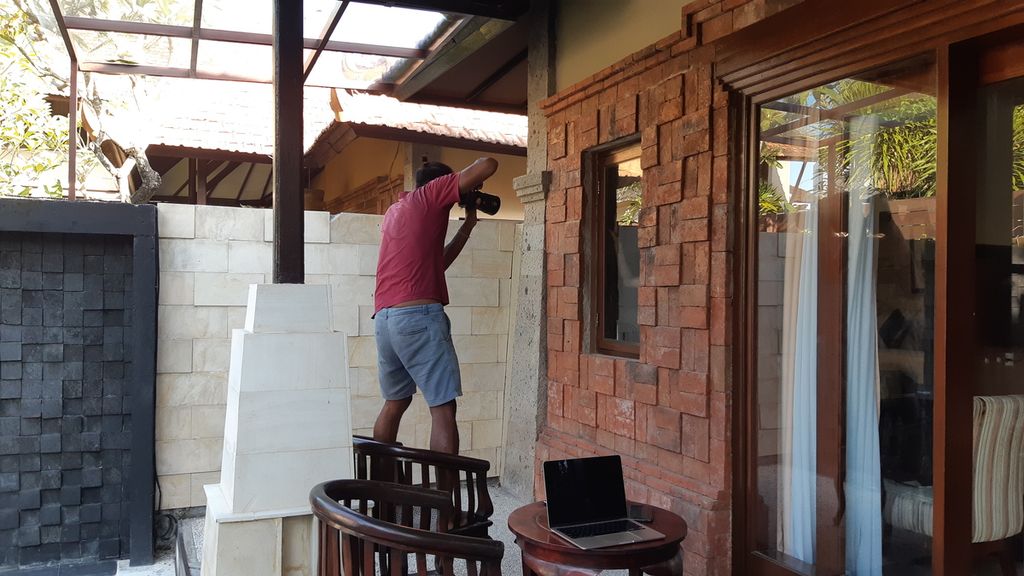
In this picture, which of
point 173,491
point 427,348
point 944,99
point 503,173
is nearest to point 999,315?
point 944,99

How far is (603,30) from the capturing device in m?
4.23

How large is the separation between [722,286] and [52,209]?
11.3ft

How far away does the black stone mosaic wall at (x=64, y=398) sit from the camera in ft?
13.6

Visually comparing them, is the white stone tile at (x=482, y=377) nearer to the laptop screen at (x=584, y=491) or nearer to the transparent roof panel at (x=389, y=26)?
the transparent roof panel at (x=389, y=26)

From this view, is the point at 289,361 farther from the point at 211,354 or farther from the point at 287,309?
the point at 211,354

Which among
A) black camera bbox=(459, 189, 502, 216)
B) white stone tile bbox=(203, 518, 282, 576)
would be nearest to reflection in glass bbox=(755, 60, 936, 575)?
black camera bbox=(459, 189, 502, 216)

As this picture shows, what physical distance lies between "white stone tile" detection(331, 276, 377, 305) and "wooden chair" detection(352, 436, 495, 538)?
1854mm

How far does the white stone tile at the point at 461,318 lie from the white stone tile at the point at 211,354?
1.39 meters

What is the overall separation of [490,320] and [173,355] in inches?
77.1

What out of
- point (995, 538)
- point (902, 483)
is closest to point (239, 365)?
point (902, 483)

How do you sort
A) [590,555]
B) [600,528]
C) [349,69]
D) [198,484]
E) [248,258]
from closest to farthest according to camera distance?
[590,555] < [600,528] < [198,484] < [248,258] < [349,69]

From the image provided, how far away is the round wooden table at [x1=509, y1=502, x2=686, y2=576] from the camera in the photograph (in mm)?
2121

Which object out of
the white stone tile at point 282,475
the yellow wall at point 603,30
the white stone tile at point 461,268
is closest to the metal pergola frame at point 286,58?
the yellow wall at point 603,30

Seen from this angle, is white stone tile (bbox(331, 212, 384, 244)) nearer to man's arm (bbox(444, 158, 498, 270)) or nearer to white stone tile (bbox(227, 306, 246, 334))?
white stone tile (bbox(227, 306, 246, 334))
